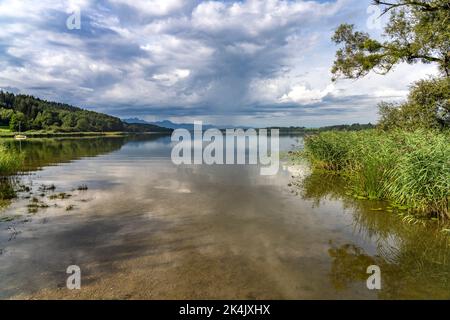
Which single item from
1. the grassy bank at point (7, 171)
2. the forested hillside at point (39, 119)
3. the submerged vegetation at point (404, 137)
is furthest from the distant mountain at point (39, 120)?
the submerged vegetation at point (404, 137)

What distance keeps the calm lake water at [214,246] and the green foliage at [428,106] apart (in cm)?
885

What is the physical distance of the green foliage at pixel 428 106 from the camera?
17.1 m

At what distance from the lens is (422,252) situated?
7027 millimetres

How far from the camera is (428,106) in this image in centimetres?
1767

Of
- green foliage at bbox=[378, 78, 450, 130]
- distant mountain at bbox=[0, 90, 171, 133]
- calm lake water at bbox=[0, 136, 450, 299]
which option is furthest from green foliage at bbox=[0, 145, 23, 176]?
distant mountain at bbox=[0, 90, 171, 133]

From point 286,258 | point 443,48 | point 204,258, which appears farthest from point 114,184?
point 443,48

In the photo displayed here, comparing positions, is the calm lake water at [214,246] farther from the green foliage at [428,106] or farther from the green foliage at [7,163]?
the green foliage at [428,106]

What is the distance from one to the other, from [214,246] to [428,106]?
16967 millimetres

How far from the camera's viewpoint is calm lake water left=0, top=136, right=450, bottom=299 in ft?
17.6

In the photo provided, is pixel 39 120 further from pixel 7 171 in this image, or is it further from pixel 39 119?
pixel 7 171

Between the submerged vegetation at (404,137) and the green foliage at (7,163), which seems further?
the green foliage at (7,163)

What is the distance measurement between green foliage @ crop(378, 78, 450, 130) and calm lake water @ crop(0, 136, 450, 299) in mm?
8849
